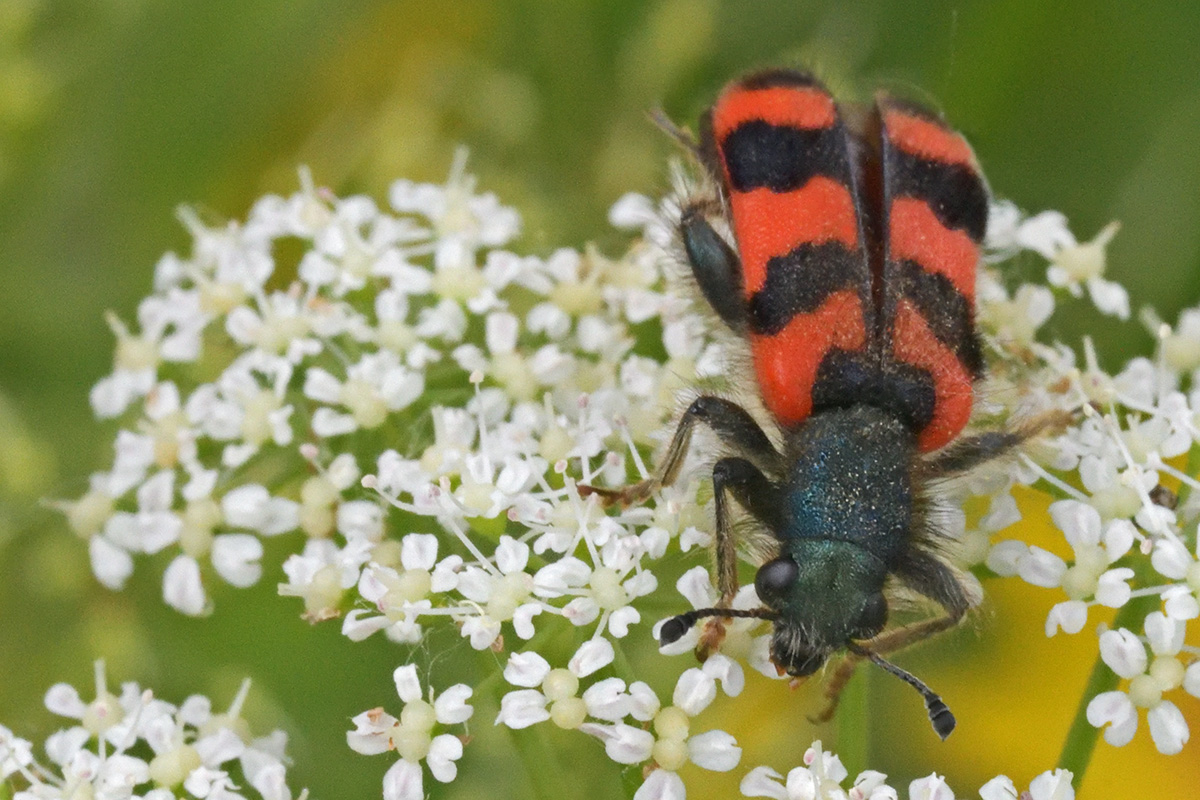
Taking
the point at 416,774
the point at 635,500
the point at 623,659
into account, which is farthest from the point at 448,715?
the point at 635,500

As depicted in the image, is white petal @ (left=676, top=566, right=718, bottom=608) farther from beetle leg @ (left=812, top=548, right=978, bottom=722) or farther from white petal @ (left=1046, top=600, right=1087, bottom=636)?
→ white petal @ (left=1046, top=600, right=1087, bottom=636)

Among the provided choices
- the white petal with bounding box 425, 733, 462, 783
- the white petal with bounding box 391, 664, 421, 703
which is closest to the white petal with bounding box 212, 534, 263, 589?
the white petal with bounding box 391, 664, 421, 703

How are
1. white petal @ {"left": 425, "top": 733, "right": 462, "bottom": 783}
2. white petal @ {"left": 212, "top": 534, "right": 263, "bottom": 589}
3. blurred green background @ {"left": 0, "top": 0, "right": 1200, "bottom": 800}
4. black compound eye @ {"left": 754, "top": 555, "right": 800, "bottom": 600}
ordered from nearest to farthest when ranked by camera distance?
black compound eye @ {"left": 754, "top": 555, "right": 800, "bottom": 600}, white petal @ {"left": 425, "top": 733, "right": 462, "bottom": 783}, white petal @ {"left": 212, "top": 534, "right": 263, "bottom": 589}, blurred green background @ {"left": 0, "top": 0, "right": 1200, "bottom": 800}

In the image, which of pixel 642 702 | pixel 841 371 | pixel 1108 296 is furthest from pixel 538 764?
pixel 1108 296

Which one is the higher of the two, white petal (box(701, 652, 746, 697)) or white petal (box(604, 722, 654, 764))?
white petal (box(701, 652, 746, 697))

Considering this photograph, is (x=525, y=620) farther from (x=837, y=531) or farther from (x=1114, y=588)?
→ (x=1114, y=588)

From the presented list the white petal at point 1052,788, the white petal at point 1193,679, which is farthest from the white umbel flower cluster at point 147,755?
the white petal at point 1193,679

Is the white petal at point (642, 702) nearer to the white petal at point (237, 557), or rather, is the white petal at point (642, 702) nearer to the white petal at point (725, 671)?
the white petal at point (725, 671)
